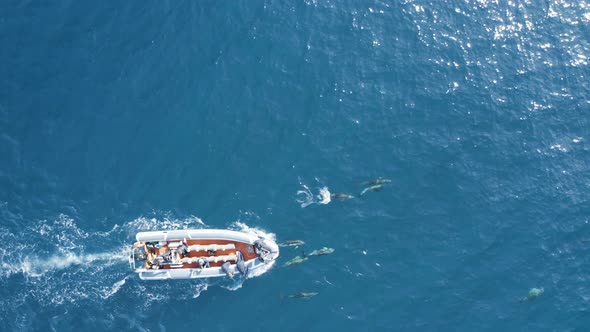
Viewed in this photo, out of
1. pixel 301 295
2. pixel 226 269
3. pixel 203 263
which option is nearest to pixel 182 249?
pixel 203 263

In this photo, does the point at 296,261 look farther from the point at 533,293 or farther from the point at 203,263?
the point at 533,293

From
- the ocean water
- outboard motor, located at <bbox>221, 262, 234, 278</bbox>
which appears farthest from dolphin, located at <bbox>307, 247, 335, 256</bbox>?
outboard motor, located at <bbox>221, 262, 234, 278</bbox>

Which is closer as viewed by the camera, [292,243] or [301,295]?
[301,295]

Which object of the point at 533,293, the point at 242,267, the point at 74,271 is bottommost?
the point at 533,293

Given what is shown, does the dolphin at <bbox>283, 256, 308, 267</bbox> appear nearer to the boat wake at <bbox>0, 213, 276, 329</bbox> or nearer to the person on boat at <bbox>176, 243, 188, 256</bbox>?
the boat wake at <bbox>0, 213, 276, 329</bbox>

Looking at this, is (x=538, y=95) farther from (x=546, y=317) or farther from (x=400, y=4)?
(x=546, y=317)

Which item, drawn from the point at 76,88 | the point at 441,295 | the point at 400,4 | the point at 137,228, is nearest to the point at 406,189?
the point at 441,295
